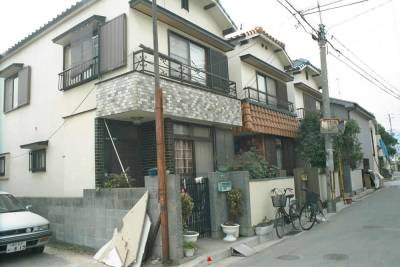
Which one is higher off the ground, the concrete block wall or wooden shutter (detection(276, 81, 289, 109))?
wooden shutter (detection(276, 81, 289, 109))

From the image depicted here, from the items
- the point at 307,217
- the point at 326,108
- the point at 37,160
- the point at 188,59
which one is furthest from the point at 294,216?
the point at 37,160

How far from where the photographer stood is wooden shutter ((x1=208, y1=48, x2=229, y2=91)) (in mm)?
13336

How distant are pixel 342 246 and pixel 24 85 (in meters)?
13.0

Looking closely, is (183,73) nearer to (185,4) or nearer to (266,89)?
(185,4)

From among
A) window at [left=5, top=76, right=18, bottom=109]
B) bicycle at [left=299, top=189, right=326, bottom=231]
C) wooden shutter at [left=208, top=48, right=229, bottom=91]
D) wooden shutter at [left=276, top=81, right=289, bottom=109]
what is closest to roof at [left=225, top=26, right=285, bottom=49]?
wooden shutter at [left=208, top=48, right=229, bottom=91]

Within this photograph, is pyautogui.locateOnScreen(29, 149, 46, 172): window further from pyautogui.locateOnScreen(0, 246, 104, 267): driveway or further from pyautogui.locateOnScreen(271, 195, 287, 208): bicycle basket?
pyautogui.locateOnScreen(271, 195, 287, 208): bicycle basket

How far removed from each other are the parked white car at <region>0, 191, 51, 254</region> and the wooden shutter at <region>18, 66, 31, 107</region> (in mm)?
5662

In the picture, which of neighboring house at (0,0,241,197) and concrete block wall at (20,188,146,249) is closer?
concrete block wall at (20,188,146,249)

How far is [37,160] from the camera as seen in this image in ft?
41.8

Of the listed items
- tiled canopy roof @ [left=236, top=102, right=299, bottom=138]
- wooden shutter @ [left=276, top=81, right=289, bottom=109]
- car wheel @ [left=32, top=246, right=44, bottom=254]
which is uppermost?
wooden shutter @ [left=276, top=81, right=289, bottom=109]

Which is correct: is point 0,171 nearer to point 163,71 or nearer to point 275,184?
point 163,71

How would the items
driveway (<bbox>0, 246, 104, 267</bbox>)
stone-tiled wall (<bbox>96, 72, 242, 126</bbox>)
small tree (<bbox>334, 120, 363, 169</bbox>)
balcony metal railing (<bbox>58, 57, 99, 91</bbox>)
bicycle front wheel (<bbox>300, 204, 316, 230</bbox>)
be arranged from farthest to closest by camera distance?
small tree (<bbox>334, 120, 363, 169</bbox>), bicycle front wheel (<bbox>300, 204, 316, 230</bbox>), balcony metal railing (<bbox>58, 57, 99, 91</bbox>), stone-tiled wall (<bbox>96, 72, 242, 126</bbox>), driveway (<bbox>0, 246, 104, 267</bbox>)

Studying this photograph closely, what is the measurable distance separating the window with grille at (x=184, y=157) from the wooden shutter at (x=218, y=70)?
108 inches

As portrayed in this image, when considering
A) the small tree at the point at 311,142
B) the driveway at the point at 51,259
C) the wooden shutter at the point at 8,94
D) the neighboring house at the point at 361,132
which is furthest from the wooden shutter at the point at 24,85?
the neighboring house at the point at 361,132
